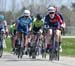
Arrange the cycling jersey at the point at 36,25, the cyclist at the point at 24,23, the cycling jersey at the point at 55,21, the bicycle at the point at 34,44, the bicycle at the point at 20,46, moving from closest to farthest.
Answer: the cycling jersey at the point at 55,21
the cyclist at the point at 24,23
the bicycle at the point at 20,46
the cycling jersey at the point at 36,25
the bicycle at the point at 34,44

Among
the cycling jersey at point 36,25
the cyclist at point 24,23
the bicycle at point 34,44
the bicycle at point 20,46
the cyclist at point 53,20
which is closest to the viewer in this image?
the cyclist at point 53,20

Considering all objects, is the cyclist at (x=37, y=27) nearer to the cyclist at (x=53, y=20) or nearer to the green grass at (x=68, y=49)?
the cyclist at (x=53, y=20)

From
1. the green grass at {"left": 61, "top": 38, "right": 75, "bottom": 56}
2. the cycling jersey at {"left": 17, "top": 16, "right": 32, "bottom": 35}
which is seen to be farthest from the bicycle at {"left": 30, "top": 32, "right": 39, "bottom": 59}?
the green grass at {"left": 61, "top": 38, "right": 75, "bottom": 56}

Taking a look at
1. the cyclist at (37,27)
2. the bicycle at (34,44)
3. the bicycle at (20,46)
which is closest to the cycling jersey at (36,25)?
the cyclist at (37,27)

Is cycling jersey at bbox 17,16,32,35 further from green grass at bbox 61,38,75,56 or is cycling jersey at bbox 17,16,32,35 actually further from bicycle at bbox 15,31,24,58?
green grass at bbox 61,38,75,56

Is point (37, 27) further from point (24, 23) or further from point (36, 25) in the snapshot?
point (24, 23)

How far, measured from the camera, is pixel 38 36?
20.3m

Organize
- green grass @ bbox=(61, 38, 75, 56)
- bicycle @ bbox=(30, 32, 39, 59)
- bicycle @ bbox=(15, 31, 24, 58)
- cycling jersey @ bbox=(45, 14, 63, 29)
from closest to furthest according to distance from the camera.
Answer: cycling jersey @ bbox=(45, 14, 63, 29) < bicycle @ bbox=(15, 31, 24, 58) < bicycle @ bbox=(30, 32, 39, 59) < green grass @ bbox=(61, 38, 75, 56)

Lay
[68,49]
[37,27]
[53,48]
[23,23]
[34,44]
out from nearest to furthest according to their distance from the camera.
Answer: [53,48], [23,23], [37,27], [34,44], [68,49]

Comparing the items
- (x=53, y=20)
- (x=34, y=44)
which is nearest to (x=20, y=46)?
(x=34, y=44)

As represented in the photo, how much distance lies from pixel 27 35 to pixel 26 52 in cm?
90

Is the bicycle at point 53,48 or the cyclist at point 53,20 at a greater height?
the cyclist at point 53,20

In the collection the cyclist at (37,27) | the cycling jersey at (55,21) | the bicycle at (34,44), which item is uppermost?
the cycling jersey at (55,21)

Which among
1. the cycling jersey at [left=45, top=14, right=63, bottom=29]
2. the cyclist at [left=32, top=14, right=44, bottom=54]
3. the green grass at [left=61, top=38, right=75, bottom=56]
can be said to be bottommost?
the green grass at [left=61, top=38, right=75, bottom=56]
